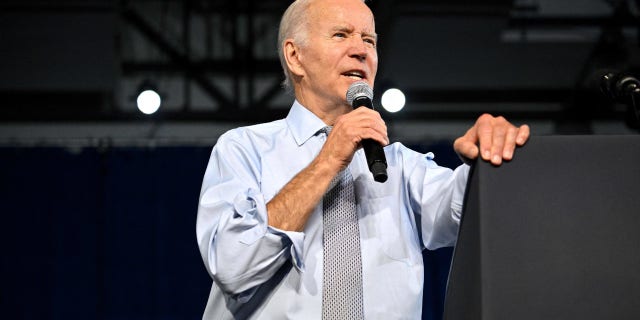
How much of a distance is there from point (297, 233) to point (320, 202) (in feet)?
0.55

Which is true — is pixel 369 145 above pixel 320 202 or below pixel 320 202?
above

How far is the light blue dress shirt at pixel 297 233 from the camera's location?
1.43 meters

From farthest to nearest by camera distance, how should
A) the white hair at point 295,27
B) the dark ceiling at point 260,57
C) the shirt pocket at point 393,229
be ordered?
the dark ceiling at point 260,57 < the white hair at point 295,27 < the shirt pocket at point 393,229

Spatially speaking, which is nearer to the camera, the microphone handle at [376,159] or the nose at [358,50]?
the microphone handle at [376,159]

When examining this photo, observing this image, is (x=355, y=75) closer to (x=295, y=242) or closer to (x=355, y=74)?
(x=355, y=74)

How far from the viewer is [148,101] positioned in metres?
5.47

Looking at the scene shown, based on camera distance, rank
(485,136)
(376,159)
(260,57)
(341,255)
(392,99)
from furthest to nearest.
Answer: (260,57) → (392,99) → (341,255) → (376,159) → (485,136)

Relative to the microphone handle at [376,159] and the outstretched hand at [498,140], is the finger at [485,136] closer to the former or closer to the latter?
the outstretched hand at [498,140]

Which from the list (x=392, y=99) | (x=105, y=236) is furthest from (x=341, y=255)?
(x=105, y=236)

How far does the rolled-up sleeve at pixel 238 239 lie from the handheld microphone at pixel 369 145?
0.19 m

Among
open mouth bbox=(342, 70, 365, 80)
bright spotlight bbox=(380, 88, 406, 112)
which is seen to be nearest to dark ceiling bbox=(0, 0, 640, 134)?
bright spotlight bbox=(380, 88, 406, 112)

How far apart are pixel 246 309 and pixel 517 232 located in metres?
0.64

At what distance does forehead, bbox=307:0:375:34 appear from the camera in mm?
1809

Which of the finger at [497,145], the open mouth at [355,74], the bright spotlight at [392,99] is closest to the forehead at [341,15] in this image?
the open mouth at [355,74]
